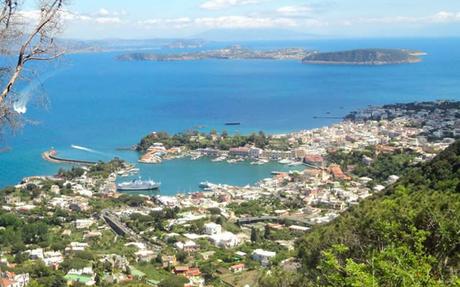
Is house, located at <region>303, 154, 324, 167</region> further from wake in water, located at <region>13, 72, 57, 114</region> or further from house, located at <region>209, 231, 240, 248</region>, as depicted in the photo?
wake in water, located at <region>13, 72, 57, 114</region>

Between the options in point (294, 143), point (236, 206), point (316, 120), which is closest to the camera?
point (236, 206)

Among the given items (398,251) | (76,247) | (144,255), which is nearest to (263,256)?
(144,255)

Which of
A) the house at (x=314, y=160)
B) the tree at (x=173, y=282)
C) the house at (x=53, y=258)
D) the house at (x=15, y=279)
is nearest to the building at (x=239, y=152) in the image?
the house at (x=314, y=160)

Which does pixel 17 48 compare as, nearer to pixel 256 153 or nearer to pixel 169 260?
pixel 169 260

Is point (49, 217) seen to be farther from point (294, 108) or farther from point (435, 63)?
point (435, 63)

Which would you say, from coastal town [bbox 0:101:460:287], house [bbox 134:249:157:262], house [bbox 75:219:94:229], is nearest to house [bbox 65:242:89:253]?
coastal town [bbox 0:101:460:287]

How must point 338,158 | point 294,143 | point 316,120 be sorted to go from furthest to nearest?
1. point 316,120
2. point 294,143
3. point 338,158

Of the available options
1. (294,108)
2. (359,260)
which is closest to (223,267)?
(359,260)
